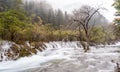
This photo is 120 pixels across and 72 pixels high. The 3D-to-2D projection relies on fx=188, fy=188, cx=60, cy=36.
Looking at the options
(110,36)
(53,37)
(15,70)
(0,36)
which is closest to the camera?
(15,70)

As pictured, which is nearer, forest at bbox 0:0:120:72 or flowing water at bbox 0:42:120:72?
flowing water at bbox 0:42:120:72

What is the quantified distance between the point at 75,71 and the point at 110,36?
35548 millimetres

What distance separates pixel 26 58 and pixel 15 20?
409 centimetres

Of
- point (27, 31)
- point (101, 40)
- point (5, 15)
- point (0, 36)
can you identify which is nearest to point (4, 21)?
point (5, 15)

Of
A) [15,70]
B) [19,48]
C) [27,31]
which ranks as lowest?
[15,70]

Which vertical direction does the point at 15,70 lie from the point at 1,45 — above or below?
below

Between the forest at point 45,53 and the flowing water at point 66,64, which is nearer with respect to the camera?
the flowing water at point 66,64

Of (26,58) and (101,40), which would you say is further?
(101,40)

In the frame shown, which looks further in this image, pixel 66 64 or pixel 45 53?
pixel 45 53

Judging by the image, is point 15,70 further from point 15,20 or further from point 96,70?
point 15,20

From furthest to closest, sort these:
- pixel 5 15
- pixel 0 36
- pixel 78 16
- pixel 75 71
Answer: pixel 78 16
pixel 0 36
pixel 5 15
pixel 75 71

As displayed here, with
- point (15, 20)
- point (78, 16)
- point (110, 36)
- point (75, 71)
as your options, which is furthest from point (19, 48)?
point (110, 36)

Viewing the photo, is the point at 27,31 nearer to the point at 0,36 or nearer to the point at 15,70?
the point at 0,36

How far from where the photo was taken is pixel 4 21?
15.7 metres
